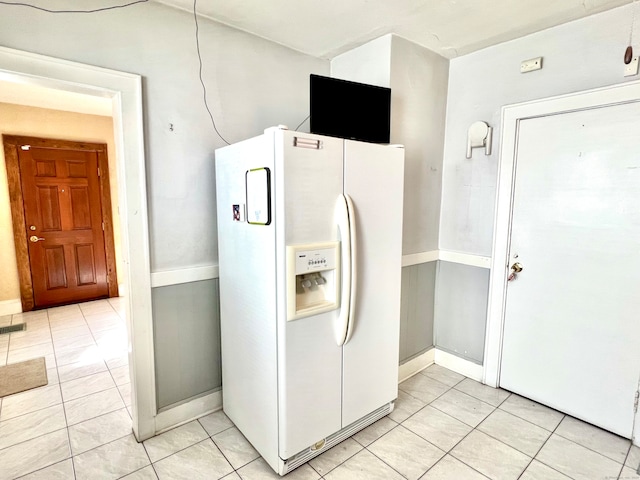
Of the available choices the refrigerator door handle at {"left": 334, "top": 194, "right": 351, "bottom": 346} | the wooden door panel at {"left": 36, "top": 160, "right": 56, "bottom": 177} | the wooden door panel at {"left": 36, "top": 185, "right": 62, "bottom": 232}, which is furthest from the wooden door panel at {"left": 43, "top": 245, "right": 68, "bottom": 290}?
the refrigerator door handle at {"left": 334, "top": 194, "right": 351, "bottom": 346}

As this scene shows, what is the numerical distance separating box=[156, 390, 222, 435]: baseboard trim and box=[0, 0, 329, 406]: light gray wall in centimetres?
7

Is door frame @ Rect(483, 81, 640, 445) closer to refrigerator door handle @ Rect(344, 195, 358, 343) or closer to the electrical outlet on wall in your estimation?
the electrical outlet on wall

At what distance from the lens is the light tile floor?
1.87 metres

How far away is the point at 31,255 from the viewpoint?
169 inches

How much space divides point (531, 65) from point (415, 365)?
249 cm

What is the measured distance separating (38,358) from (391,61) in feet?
13.1

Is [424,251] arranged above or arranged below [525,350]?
above

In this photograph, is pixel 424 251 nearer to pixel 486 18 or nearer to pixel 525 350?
pixel 525 350

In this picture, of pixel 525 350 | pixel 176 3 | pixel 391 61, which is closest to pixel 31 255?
pixel 176 3

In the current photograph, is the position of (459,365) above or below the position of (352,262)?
below

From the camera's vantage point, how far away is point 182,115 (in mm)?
2102

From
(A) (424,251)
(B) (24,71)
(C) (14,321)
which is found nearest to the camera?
(B) (24,71)

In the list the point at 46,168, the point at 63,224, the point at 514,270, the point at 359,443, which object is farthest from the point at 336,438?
the point at 46,168

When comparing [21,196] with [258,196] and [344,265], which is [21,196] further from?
[344,265]
